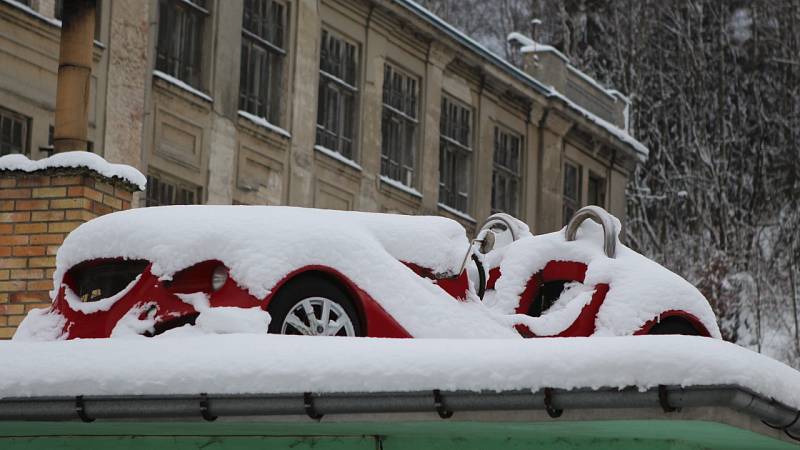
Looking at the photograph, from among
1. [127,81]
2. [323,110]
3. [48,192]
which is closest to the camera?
[48,192]

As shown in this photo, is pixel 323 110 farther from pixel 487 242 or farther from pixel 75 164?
pixel 487 242

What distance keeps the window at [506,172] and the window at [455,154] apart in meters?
0.97

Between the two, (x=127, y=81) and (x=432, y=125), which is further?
(x=432, y=125)

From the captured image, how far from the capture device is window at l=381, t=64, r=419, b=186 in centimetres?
2798

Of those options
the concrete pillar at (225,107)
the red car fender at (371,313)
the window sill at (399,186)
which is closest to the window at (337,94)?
the window sill at (399,186)

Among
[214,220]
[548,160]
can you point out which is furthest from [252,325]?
[548,160]

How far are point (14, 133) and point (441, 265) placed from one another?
11.7m

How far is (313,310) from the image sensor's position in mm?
7879

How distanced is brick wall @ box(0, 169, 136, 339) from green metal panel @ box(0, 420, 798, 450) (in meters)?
3.90

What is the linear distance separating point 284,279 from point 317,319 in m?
0.27

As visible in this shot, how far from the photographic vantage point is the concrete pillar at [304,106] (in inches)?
980

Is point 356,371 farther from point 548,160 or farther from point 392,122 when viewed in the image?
point 548,160

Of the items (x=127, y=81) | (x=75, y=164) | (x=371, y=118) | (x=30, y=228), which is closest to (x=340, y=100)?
(x=371, y=118)

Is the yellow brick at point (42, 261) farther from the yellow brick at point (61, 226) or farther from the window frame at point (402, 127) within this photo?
the window frame at point (402, 127)
